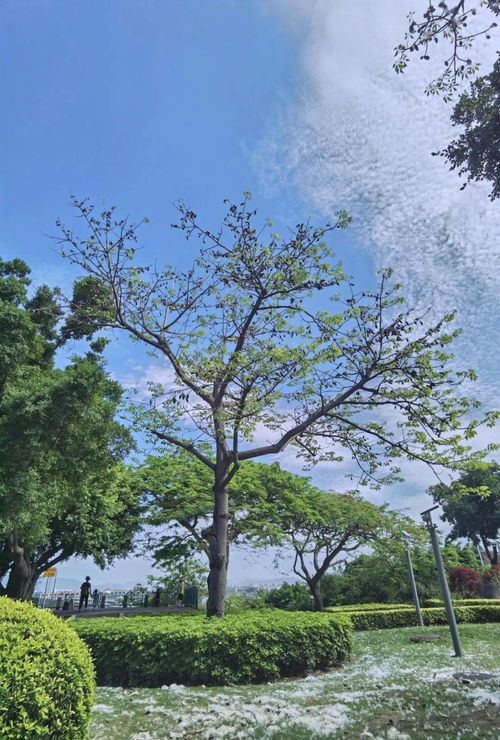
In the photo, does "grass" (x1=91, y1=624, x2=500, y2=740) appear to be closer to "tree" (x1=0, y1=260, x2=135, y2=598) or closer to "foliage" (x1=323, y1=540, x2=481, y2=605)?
"tree" (x1=0, y1=260, x2=135, y2=598)

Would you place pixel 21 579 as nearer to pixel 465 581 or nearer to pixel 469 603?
pixel 469 603

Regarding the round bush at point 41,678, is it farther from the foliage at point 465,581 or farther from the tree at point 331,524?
the foliage at point 465,581

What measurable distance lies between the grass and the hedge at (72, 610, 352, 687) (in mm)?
389

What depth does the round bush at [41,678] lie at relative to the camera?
3201 millimetres

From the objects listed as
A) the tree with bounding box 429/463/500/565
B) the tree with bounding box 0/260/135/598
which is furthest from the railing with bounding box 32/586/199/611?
the tree with bounding box 429/463/500/565

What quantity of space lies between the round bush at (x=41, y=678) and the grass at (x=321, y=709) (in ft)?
5.43

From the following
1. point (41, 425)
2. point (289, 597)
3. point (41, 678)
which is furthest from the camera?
point (289, 597)

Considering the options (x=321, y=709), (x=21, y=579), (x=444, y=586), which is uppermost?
(x=21, y=579)

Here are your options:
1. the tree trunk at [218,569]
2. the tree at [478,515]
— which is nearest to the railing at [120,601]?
the tree trunk at [218,569]

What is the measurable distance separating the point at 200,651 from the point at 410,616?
12875mm

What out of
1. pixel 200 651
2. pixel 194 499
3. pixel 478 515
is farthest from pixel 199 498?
pixel 478 515

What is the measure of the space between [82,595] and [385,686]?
22345 mm

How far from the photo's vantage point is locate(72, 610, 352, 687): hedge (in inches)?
307

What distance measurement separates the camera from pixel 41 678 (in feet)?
11.2
